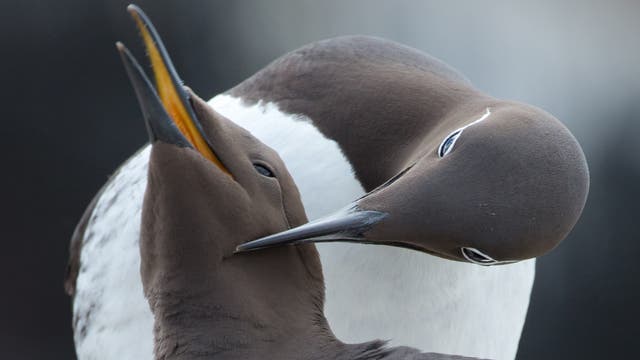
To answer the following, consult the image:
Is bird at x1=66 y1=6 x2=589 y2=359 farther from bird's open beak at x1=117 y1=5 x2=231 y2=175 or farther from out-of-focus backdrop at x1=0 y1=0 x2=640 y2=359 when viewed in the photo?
out-of-focus backdrop at x1=0 y1=0 x2=640 y2=359

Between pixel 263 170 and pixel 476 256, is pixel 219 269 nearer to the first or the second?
pixel 263 170

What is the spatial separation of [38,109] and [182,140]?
14.7ft

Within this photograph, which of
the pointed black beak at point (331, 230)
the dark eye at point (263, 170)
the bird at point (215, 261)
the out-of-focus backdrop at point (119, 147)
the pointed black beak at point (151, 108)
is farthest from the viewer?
the out-of-focus backdrop at point (119, 147)

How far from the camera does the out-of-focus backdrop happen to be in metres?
7.20

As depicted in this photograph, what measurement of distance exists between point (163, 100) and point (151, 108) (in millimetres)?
168

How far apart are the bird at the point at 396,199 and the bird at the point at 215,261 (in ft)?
0.58

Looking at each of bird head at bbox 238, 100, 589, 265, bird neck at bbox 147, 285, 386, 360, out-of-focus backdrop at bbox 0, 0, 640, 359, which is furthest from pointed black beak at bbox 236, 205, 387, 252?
out-of-focus backdrop at bbox 0, 0, 640, 359

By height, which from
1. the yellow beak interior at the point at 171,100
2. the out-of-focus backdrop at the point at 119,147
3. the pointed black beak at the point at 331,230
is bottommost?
the out-of-focus backdrop at the point at 119,147

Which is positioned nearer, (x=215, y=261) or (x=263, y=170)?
(x=215, y=261)

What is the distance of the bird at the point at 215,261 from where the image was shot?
2988mm

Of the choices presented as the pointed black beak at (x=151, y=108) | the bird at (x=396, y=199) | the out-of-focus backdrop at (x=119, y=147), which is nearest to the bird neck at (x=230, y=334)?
the bird at (x=396, y=199)

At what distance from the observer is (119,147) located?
724cm

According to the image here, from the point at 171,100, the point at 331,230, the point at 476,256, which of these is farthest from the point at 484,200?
the point at 171,100

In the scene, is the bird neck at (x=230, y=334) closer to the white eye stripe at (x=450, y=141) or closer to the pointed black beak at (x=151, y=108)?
the pointed black beak at (x=151, y=108)
